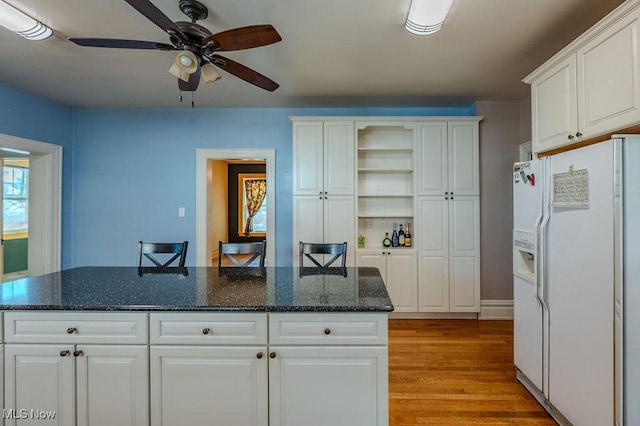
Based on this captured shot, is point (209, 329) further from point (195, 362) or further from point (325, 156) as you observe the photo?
point (325, 156)

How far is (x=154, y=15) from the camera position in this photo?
147 cm

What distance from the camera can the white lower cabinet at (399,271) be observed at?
3.57m

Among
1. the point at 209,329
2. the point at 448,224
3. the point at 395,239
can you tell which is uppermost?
the point at 448,224

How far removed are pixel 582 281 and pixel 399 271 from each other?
198 centimetres

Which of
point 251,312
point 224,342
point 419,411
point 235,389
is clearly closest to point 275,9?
point 251,312

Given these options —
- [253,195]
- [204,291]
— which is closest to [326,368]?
[204,291]

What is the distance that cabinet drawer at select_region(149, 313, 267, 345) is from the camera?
149 cm

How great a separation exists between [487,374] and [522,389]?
0.82ft

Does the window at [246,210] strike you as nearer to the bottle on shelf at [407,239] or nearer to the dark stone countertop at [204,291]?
the bottle on shelf at [407,239]

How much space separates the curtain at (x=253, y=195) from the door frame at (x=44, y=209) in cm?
382

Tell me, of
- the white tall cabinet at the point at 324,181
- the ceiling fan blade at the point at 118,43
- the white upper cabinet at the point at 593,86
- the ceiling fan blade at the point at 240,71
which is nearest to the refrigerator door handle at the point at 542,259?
the white upper cabinet at the point at 593,86

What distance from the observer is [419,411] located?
204 cm

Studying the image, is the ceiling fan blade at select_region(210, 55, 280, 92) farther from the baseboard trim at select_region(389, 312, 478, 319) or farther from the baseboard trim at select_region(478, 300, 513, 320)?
the baseboard trim at select_region(478, 300, 513, 320)

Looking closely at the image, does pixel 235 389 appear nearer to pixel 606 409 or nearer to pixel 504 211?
pixel 606 409
